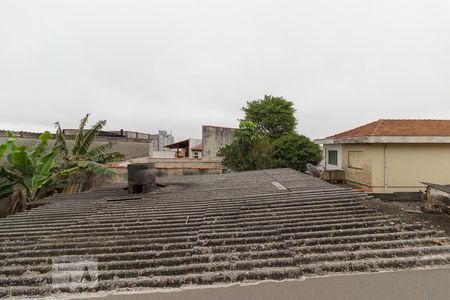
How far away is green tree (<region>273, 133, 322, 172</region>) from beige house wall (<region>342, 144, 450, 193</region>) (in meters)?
6.21

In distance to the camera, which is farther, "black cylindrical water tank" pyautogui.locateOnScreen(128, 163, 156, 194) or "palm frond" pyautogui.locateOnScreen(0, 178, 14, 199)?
"palm frond" pyautogui.locateOnScreen(0, 178, 14, 199)

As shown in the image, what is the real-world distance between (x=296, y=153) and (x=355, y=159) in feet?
16.1

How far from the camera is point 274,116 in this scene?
28.2 m

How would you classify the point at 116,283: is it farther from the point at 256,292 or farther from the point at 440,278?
the point at 440,278

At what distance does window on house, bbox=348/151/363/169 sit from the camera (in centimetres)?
1288

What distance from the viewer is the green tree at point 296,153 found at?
17.9m

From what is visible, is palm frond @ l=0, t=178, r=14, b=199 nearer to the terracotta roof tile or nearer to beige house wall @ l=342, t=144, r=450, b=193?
beige house wall @ l=342, t=144, r=450, b=193

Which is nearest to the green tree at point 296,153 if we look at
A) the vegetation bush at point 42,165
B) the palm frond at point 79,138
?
the vegetation bush at point 42,165

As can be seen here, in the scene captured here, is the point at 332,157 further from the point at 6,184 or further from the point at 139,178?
the point at 6,184

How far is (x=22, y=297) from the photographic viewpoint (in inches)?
92.0

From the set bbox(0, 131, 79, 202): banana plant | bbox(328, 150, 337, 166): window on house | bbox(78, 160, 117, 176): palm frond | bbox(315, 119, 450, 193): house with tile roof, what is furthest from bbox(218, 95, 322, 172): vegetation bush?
bbox(0, 131, 79, 202): banana plant

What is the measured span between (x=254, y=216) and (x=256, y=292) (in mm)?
1548

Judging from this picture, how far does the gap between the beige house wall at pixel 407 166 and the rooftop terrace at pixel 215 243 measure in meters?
8.54

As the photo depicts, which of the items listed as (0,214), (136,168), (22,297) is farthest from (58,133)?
(22,297)
